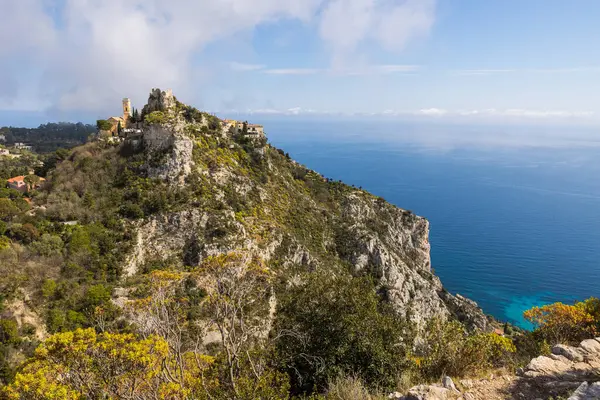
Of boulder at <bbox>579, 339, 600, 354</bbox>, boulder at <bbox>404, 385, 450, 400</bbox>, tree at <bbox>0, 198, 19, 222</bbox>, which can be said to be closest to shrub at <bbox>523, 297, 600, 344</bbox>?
boulder at <bbox>579, 339, 600, 354</bbox>

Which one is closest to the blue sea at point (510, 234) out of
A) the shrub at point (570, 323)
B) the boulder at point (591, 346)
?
the shrub at point (570, 323)

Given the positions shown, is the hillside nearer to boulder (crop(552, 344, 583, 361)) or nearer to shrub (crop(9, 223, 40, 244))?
shrub (crop(9, 223, 40, 244))

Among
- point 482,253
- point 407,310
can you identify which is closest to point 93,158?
point 407,310

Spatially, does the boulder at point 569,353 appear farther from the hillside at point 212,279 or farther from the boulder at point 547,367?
the hillside at point 212,279

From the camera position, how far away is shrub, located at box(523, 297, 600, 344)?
17125mm

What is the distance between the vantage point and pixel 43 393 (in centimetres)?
816

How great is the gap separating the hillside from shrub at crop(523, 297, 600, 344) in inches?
51.6

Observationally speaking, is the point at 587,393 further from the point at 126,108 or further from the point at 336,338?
the point at 126,108

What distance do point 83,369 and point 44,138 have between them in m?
168

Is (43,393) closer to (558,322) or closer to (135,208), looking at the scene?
(558,322)

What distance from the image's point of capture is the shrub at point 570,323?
17125mm

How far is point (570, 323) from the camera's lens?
696 inches

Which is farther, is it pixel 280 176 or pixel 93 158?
pixel 280 176

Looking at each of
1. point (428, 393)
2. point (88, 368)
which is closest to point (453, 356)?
point (428, 393)
